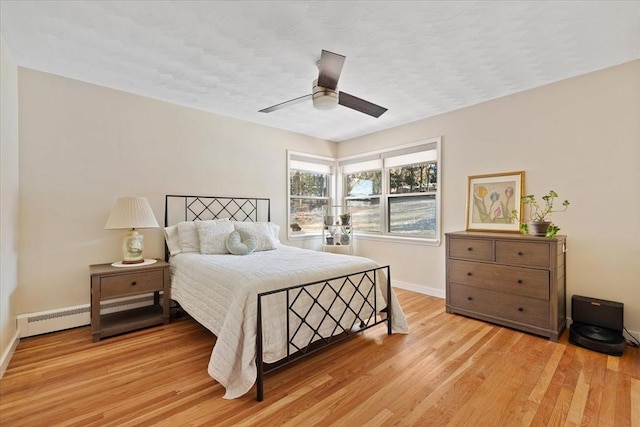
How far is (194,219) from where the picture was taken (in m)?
3.76

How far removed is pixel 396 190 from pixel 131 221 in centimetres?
362

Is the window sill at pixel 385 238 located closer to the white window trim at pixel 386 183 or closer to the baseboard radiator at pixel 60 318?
the white window trim at pixel 386 183

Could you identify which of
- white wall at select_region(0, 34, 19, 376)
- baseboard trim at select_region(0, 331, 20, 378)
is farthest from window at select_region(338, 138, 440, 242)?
baseboard trim at select_region(0, 331, 20, 378)

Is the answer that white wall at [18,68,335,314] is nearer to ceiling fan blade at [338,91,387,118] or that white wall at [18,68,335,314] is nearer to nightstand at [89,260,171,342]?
nightstand at [89,260,171,342]

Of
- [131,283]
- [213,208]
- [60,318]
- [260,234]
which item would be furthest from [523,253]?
[60,318]

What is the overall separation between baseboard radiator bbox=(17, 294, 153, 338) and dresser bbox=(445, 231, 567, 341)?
375cm

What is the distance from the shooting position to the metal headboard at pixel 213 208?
3.59 meters

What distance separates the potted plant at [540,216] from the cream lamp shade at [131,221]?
3847mm

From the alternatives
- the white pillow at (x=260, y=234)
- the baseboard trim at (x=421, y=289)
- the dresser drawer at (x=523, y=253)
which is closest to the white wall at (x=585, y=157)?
the dresser drawer at (x=523, y=253)

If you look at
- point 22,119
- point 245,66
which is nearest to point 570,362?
point 245,66

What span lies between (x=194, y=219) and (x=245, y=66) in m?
Answer: 2.03

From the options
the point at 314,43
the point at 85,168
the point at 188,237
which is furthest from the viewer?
the point at 188,237

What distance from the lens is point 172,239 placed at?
3320 millimetres

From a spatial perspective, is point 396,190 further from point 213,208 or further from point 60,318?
point 60,318
